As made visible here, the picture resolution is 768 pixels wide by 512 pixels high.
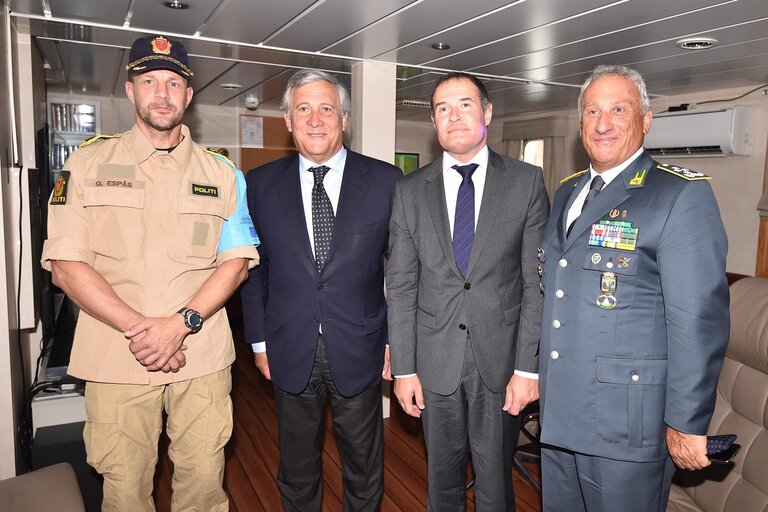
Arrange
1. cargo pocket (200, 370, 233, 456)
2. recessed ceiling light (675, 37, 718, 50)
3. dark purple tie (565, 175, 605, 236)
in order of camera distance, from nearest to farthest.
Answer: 1. dark purple tie (565, 175, 605, 236)
2. cargo pocket (200, 370, 233, 456)
3. recessed ceiling light (675, 37, 718, 50)

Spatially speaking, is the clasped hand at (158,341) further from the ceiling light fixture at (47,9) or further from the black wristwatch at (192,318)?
the ceiling light fixture at (47,9)

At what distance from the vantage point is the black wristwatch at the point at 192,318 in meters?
1.88

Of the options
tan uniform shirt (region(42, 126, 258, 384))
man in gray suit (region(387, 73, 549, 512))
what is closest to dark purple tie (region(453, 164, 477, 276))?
man in gray suit (region(387, 73, 549, 512))

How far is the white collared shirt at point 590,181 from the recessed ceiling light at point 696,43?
194 cm

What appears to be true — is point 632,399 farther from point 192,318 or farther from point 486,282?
point 192,318

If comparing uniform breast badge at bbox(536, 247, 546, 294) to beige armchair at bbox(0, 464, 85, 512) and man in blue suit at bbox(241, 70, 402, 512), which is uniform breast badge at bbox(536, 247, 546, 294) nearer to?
man in blue suit at bbox(241, 70, 402, 512)

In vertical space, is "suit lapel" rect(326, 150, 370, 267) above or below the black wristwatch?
above

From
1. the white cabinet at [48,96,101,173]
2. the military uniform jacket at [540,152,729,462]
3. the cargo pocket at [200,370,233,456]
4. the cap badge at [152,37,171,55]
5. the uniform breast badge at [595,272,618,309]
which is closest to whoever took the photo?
the military uniform jacket at [540,152,729,462]

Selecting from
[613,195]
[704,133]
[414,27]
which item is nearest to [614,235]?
[613,195]

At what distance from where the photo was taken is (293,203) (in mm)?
2088

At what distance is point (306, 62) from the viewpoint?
3.80 metres

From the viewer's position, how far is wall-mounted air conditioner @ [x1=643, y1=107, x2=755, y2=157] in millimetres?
4680

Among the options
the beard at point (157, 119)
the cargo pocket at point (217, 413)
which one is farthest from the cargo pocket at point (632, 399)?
the beard at point (157, 119)

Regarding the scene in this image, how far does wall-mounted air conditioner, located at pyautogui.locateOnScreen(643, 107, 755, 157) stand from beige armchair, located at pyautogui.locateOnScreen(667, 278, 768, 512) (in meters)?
3.15
